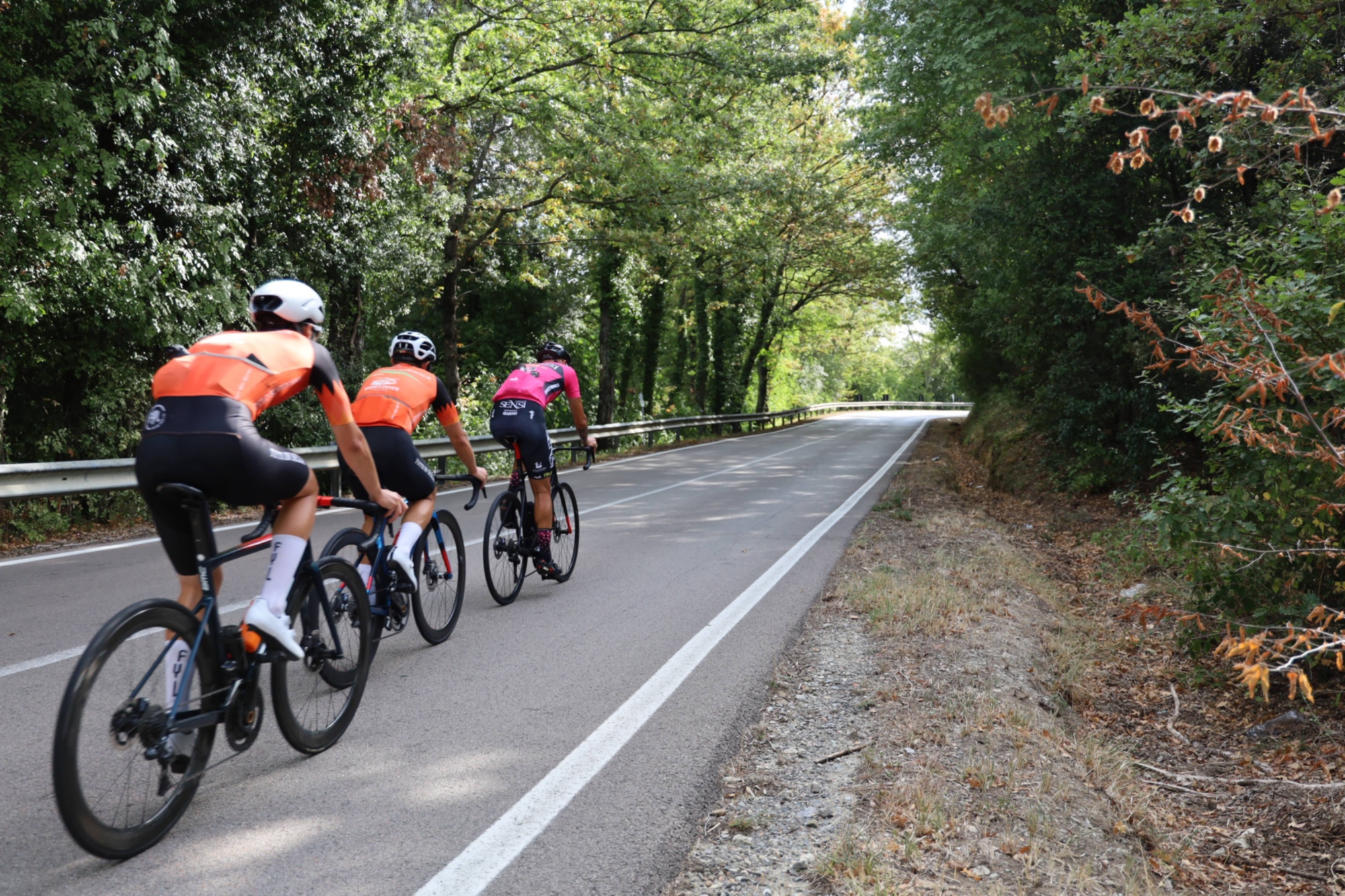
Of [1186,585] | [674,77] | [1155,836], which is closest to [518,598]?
[1155,836]

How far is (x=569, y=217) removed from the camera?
840 inches

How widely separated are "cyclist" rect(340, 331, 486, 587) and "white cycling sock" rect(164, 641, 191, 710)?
1901 mm

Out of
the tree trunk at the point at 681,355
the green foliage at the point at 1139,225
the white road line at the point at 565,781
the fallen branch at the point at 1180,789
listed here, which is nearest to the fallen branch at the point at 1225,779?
the fallen branch at the point at 1180,789

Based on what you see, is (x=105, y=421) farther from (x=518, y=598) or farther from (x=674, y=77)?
(x=674, y=77)

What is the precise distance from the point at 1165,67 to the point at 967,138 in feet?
22.5

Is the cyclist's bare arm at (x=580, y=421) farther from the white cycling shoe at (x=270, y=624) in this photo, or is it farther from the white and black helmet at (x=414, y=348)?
the white cycling shoe at (x=270, y=624)

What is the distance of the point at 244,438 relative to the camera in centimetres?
337

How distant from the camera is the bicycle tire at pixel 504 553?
689cm

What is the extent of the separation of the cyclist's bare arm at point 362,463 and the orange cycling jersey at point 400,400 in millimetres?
1217

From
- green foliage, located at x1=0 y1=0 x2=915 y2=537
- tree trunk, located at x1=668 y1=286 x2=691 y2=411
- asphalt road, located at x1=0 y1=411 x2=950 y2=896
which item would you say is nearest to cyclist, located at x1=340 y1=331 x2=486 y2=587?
asphalt road, located at x1=0 y1=411 x2=950 y2=896

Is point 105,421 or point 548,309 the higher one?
point 548,309

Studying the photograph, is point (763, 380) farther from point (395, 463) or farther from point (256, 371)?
point (256, 371)

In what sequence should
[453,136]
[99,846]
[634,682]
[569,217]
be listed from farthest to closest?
[569,217]
[453,136]
[634,682]
[99,846]

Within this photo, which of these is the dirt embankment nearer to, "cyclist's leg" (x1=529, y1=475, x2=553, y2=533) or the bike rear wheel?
the bike rear wheel
